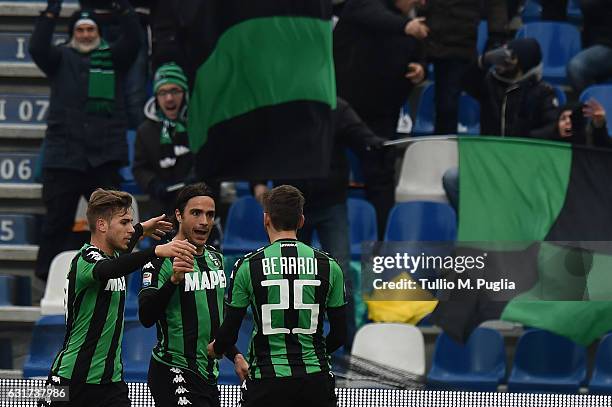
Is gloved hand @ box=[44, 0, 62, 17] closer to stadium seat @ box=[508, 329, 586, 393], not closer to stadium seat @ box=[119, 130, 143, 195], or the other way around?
stadium seat @ box=[119, 130, 143, 195]

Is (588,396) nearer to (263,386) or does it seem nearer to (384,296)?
(384,296)

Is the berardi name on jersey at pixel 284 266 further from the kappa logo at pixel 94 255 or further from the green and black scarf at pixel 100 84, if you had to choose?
the green and black scarf at pixel 100 84

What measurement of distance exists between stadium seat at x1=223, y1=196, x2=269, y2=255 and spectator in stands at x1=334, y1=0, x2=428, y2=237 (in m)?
0.89

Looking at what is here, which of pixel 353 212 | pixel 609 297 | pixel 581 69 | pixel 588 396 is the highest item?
pixel 581 69

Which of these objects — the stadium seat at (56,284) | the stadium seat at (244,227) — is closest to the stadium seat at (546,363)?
the stadium seat at (244,227)

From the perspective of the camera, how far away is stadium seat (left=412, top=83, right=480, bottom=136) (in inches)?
445

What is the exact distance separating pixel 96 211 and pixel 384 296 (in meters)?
2.66

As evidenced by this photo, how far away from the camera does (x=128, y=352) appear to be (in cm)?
921

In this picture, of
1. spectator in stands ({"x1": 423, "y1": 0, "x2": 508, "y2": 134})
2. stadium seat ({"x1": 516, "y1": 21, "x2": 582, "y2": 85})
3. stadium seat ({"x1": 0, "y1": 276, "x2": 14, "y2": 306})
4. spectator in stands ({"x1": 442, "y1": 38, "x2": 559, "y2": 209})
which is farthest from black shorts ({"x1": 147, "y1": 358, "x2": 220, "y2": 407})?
stadium seat ({"x1": 516, "y1": 21, "x2": 582, "y2": 85})

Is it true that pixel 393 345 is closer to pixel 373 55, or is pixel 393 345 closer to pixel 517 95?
pixel 517 95

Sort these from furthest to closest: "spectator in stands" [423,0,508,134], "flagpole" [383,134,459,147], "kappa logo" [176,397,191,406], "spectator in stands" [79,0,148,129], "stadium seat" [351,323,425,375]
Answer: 1. "spectator in stands" [79,0,148,129]
2. "spectator in stands" [423,0,508,134]
3. "stadium seat" [351,323,425,375]
4. "flagpole" [383,134,459,147]
5. "kappa logo" [176,397,191,406]

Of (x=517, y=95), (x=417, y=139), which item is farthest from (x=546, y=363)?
(x=517, y=95)

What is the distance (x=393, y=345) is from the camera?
911cm

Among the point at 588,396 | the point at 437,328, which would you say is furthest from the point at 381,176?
the point at 588,396
